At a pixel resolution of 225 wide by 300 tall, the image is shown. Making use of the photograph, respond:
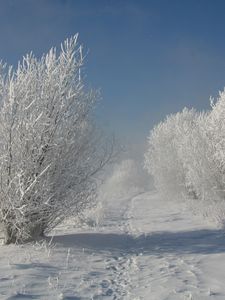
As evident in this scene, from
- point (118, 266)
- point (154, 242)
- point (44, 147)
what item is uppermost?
point (44, 147)

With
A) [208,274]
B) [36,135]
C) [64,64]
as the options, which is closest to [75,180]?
[36,135]

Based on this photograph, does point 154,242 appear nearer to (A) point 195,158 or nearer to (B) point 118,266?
(B) point 118,266

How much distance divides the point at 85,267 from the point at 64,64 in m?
5.15

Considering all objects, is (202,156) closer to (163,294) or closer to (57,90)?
(57,90)

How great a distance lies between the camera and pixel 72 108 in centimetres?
1151

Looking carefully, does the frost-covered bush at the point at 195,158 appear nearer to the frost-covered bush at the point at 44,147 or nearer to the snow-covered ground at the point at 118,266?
the snow-covered ground at the point at 118,266

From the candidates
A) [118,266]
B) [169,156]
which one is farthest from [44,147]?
[169,156]

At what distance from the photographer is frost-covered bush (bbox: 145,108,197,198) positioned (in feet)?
94.2

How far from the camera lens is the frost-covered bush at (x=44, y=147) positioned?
10336 mm

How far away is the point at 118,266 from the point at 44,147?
3.41 metres

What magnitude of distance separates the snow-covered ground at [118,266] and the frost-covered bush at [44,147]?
2.72ft

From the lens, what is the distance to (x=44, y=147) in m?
10.8

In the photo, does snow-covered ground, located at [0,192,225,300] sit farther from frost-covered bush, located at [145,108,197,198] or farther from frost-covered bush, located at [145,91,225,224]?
frost-covered bush, located at [145,108,197,198]

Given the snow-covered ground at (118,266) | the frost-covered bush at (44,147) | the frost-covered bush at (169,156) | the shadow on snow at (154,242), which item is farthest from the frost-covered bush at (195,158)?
the frost-covered bush at (44,147)
